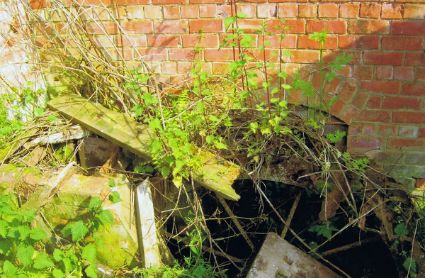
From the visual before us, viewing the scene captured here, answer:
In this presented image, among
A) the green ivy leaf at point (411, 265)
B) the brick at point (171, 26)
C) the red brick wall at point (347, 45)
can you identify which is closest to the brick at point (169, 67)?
the red brick wall at point (347, 45)

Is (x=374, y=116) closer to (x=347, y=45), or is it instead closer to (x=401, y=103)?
(x=401, y=103)

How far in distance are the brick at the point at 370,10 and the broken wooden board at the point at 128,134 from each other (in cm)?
149

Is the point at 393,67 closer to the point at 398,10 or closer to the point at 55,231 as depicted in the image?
the point at 398,10

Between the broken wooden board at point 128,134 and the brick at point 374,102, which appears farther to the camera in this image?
the brick at point 374,102

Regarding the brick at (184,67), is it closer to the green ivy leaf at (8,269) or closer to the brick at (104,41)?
the brick at (104,41)

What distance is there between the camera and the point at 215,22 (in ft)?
11.0

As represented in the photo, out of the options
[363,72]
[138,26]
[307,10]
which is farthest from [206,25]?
[363,72]

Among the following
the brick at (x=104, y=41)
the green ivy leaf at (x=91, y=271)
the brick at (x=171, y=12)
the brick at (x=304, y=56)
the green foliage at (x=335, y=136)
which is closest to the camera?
the green ivy leaf at (x=91, y=271)

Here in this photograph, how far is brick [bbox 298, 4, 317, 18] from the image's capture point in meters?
3.13

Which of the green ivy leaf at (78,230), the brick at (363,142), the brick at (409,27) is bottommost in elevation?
the green ivy leaf at (78,230)

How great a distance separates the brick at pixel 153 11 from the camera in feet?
11.2

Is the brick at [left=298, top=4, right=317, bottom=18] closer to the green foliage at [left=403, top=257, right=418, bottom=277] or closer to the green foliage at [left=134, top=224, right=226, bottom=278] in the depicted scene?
the green foliage at [left=134, top=224, right=226, bottom=278]

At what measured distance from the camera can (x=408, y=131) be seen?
3.33 meters

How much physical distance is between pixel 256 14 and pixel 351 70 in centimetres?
87
